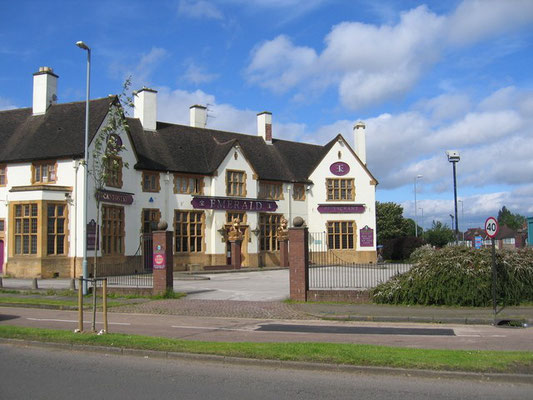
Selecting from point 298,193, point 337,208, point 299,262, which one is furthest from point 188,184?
point 299,262

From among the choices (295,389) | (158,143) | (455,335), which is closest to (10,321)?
(295,389)

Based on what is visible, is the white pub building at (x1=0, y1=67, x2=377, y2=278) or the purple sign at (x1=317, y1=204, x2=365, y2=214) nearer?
the white pub building at (x1=0, y1=67, x2=377, y2=278)

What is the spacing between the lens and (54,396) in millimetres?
7441

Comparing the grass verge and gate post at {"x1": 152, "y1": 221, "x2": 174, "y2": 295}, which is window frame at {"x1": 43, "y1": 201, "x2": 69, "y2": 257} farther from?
the grass verge

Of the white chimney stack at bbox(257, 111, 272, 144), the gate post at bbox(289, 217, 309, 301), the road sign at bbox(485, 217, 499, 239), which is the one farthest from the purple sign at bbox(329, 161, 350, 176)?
the road sign at bbox(485, 217, 499, 239)

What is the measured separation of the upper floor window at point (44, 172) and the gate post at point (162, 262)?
1386 cm

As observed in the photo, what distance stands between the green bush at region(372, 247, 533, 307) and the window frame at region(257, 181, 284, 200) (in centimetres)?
2574

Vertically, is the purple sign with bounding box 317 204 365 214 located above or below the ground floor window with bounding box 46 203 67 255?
above

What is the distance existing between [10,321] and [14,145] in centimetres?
2137

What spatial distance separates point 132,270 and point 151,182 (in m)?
7.38

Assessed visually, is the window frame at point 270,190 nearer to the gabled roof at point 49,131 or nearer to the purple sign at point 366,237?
the purple sign at point 366,237

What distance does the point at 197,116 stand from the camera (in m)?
45.7

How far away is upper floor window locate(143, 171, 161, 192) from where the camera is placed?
121 feet

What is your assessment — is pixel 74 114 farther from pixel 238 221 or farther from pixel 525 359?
pixel 525 359
